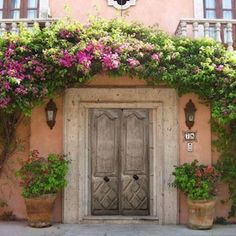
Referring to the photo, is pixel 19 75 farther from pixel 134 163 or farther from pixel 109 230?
pixel 109 230

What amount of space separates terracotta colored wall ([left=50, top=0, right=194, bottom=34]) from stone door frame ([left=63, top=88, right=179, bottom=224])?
7.00 ft

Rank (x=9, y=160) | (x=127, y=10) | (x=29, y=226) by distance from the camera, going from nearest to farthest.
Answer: (x=29, y=226), (x=9, y=160), (x=127, y=10)

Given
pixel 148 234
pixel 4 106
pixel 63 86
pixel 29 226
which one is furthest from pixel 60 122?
pixel 148 234

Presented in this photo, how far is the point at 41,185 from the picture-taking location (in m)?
8.36

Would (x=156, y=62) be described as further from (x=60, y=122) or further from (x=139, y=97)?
(x=60, y=122)

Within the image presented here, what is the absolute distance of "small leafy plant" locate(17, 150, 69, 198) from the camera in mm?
8391

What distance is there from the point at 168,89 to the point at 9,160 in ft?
12.2

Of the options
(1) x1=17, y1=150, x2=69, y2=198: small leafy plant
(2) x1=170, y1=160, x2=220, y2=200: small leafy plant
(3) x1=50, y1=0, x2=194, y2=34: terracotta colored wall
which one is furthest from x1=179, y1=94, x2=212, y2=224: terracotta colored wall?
(1) x1=17, y1=150, x2=69, y2=198: small leafy plant

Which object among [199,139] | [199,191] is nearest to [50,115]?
[199,139]

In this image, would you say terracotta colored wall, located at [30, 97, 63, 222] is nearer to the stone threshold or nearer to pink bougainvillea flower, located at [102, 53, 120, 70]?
the stone threshold

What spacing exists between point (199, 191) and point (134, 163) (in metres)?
1.74

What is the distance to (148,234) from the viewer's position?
820cm

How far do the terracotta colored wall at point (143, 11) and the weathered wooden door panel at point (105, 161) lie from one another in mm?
2545

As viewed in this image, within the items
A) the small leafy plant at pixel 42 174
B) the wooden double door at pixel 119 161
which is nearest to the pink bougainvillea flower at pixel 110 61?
the wooden double door at pixel 119 161
